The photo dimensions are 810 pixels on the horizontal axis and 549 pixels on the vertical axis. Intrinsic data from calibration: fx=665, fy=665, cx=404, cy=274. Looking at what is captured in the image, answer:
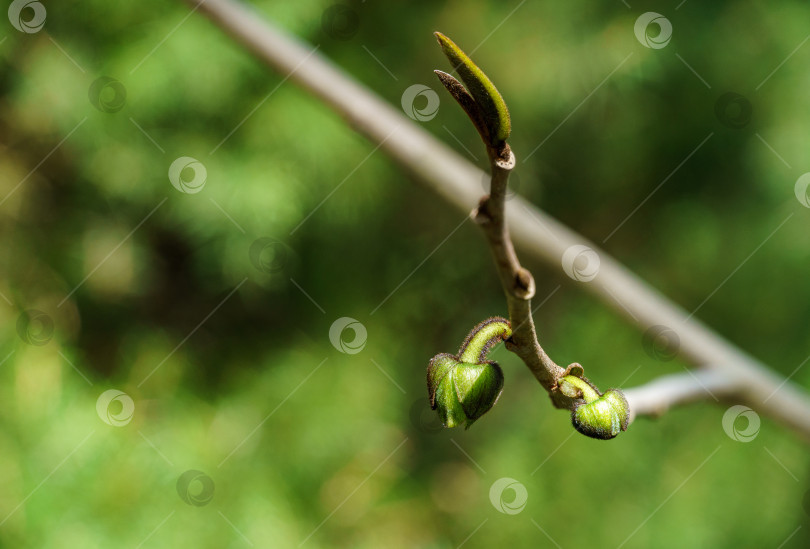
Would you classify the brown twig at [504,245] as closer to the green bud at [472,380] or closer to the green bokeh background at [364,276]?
the green bud at [472,380]

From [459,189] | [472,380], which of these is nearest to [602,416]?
[472,380]

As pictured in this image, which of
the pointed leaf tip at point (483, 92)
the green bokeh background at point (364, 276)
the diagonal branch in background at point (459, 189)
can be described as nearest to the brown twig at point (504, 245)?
the pointed leaf tip at point (483, 92)

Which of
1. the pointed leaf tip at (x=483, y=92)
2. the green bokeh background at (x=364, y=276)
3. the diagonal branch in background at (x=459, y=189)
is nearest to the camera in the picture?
the pointed leaf tip at (x=483, y=92)

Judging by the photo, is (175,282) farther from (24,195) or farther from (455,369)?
(455,369)

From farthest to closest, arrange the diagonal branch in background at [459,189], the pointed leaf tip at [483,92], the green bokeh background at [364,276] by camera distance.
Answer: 1. the green bokeh background at [364,276]
2. the diagonal branch in background at [459,189]
3. the pointed leaf tip at [483,92]

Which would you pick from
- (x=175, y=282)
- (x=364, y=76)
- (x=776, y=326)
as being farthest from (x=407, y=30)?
(x=776, y=326)
